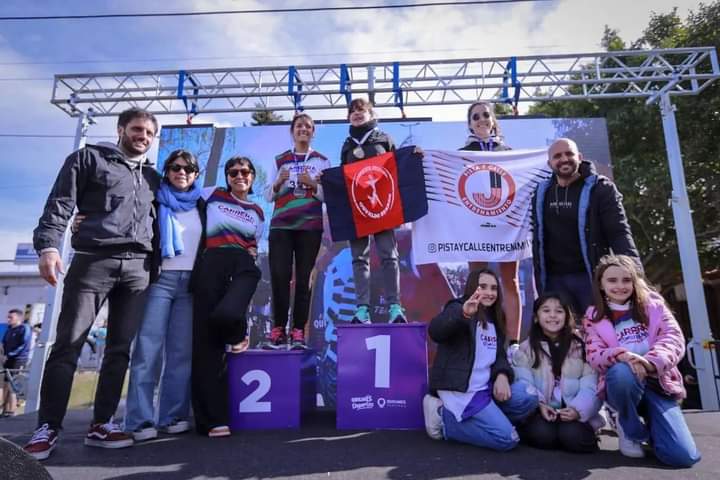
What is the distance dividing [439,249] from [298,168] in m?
1.42

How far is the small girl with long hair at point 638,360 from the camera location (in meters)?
2.11

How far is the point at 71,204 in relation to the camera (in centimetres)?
231

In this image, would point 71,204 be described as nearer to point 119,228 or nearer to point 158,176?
point 119,228

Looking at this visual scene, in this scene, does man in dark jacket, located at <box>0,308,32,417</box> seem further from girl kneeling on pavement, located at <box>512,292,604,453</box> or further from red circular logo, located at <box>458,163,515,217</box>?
girl kneeling on pavement, located at <box>512,292,604,453</box>

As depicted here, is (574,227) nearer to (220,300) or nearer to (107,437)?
(220,300)

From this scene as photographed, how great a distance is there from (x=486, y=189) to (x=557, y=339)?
1.88 meters

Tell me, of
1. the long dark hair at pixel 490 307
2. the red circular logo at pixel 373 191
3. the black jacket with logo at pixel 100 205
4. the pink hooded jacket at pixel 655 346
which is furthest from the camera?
the red circular logo at pixel 373 191

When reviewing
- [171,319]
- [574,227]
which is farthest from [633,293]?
[171,319]

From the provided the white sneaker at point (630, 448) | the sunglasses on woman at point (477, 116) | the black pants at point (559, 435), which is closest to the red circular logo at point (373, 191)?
the sunglasses on woman at point (477, 116)

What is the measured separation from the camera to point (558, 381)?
95.7 inches

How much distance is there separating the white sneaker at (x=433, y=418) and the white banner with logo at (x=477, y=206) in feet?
5.18

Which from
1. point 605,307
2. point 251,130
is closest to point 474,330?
point 605,307

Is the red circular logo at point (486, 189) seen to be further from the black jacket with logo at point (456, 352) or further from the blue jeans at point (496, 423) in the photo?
the blue jeans at point (496, 423)

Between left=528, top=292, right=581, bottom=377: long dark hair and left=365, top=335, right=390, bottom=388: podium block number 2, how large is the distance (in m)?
0.87
